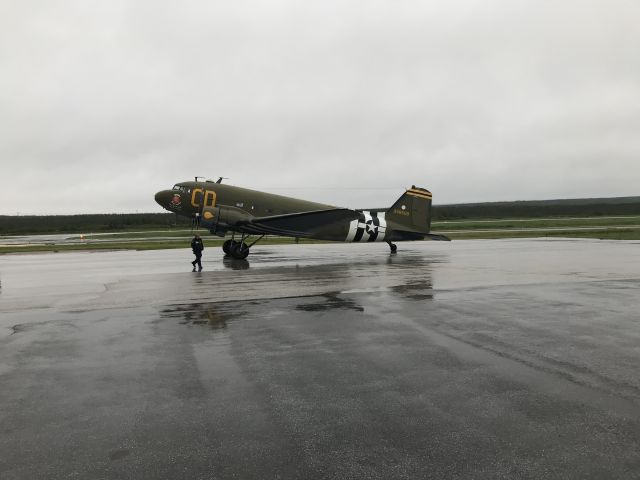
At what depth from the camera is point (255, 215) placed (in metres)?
26.3

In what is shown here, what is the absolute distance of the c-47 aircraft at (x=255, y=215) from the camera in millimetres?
25297

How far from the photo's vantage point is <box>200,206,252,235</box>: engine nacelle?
25016mm

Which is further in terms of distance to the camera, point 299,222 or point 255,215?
point 255,215

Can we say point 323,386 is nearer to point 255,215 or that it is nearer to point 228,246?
point 255,215

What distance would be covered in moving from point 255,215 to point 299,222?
105 inches

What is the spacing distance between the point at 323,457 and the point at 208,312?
740 centimetres

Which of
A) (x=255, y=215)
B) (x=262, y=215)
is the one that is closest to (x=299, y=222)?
(x=262, y=215)

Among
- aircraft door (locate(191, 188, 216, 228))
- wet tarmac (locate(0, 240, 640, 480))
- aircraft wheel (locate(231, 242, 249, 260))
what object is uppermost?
aircraft door (locate(191, 188, 216, 228))

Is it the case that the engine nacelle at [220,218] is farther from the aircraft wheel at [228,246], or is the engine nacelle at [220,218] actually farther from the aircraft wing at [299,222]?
the aircraft wheel at [228,246]

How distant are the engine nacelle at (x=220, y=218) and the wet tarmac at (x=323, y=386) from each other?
39.5 feet

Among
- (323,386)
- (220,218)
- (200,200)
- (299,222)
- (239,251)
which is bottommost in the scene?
(323,386)

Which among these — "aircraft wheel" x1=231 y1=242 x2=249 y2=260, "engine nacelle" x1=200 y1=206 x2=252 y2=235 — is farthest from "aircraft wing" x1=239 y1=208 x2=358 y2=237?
"aircraft wheel" x1=231 y1=242 x2=249 y2=260

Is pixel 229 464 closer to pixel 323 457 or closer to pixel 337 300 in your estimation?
pixel 323 457

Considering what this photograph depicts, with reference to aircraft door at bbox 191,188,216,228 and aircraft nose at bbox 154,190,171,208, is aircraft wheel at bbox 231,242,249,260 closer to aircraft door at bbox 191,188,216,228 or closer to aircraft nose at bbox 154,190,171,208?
aircraft door at bbox 191,188,216,228
